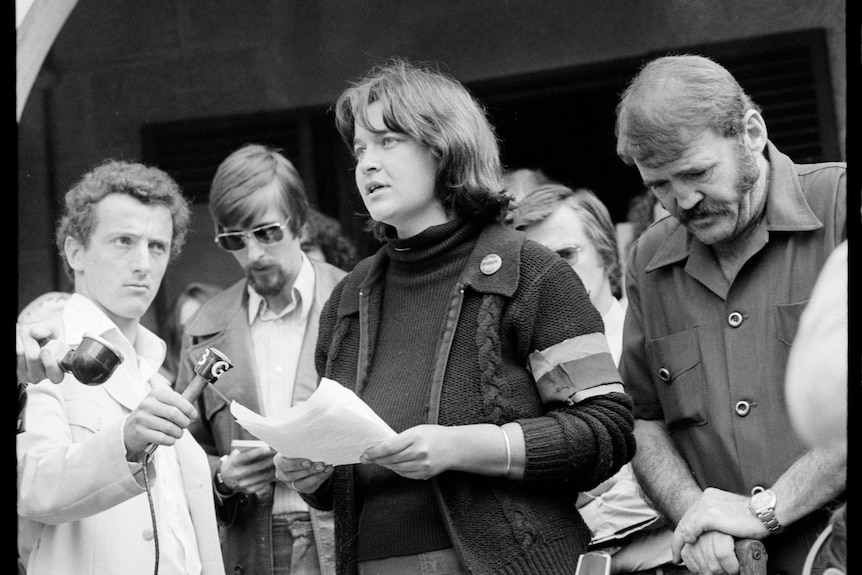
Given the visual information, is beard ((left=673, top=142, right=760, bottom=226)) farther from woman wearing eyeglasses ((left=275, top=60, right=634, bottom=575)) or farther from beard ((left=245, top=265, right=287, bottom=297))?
beard ((left=245, top=265, right=287, bottom=297))

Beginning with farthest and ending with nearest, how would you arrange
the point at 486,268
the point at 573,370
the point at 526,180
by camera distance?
the point at 526,180 < the point at 486,268 < the point at 573,370

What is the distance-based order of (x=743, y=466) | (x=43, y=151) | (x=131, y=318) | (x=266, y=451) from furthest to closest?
(x=43, y=151), (x=131, y=318), (x=266, y=451), (x=743, y=466)

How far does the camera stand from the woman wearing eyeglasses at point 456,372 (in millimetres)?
2619

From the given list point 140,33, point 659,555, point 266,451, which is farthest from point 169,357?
point 659,555

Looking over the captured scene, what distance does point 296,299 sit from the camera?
411 cm

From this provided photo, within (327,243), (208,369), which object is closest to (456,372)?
(208,369)

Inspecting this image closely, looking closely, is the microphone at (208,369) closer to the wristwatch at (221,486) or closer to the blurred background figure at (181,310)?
the wristwatch at (221,486)

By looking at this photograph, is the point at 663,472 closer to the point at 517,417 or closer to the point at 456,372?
the point at 517,417

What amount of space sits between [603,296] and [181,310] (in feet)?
6.13

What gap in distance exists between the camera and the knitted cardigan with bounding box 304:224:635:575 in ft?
8.59

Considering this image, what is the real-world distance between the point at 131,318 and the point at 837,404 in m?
2.50

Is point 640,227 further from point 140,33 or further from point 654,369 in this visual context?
point 140,33

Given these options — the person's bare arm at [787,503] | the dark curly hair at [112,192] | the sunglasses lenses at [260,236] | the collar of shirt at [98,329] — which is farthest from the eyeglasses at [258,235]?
the person's bare arm at [787,503]

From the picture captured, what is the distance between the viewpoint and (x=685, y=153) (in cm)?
295
